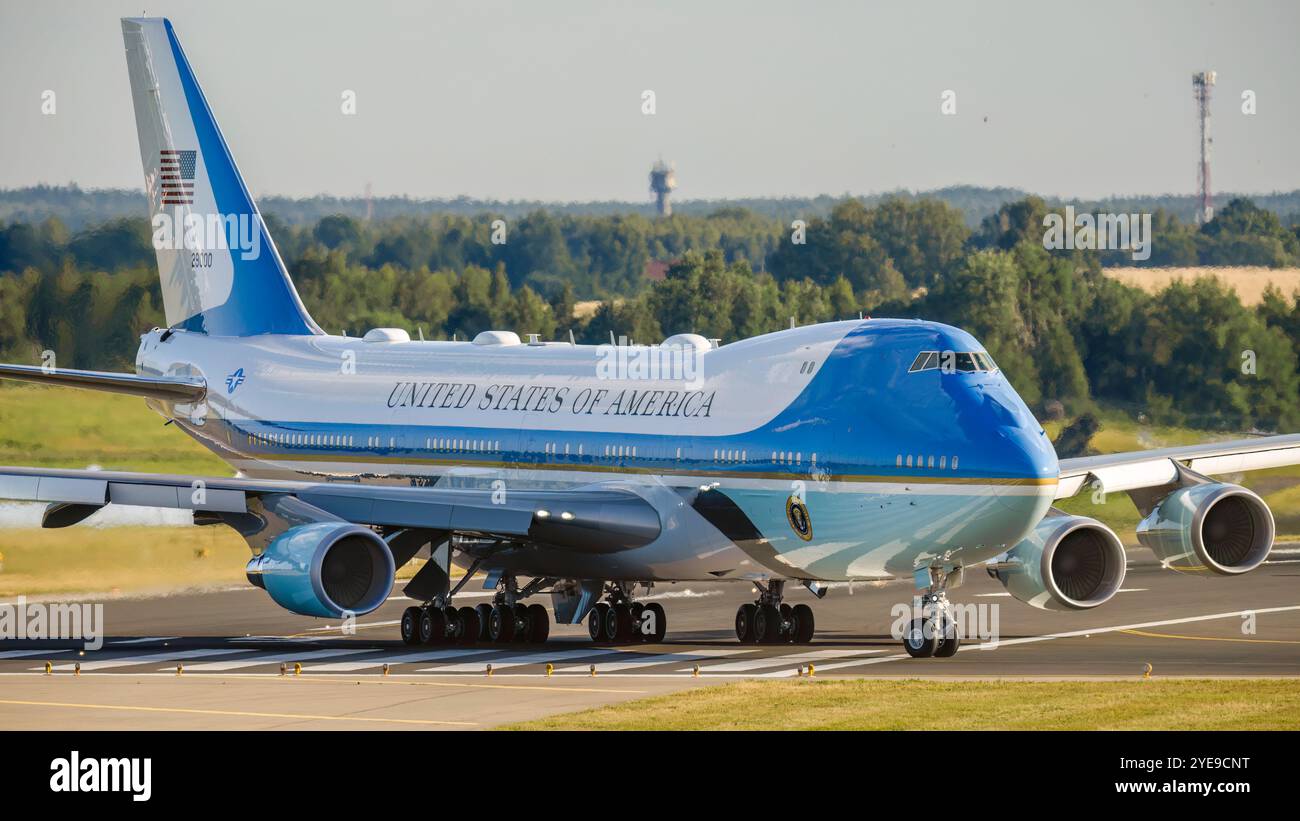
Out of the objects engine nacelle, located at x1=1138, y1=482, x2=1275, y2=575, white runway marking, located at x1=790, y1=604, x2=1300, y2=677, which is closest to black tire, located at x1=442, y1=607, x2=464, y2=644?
white runway marking, located at x1=790, y1=604, x2=1300, y2=677

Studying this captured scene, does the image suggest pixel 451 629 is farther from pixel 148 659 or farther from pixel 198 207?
pixel 198 207

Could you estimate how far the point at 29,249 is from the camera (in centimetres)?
6562

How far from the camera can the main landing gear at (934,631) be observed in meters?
36.3

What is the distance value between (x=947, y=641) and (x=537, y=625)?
8249mm

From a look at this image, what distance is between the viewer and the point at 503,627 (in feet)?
133

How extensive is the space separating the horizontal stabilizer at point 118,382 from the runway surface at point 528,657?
4.68 m

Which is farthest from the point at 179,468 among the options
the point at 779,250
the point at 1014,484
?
the point at 779,250

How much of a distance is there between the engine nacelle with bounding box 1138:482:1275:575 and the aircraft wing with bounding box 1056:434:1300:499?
2.37 feet

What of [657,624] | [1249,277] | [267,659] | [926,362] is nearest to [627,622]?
[657,624]

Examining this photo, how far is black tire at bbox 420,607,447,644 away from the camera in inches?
1596

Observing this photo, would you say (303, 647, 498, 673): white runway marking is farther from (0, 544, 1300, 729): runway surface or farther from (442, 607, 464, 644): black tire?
(442, 607, 464, 644): black tire

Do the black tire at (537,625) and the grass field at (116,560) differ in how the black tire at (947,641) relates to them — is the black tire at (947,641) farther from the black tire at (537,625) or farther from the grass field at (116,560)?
the grass field at (116,560)

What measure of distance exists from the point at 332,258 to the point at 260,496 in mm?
40782

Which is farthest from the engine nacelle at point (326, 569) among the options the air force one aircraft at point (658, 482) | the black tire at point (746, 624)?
the black tire at point (746, 624)
